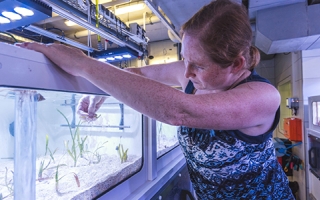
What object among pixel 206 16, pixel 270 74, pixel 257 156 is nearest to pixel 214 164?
pixel 257 156

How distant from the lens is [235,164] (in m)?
0.69

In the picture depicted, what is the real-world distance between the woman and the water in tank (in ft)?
0.26

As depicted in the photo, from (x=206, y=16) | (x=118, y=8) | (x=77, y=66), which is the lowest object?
(x=77, y=66)

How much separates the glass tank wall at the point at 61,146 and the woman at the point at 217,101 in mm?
148

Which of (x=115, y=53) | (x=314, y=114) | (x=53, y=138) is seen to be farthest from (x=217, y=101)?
(x=314, y=114)

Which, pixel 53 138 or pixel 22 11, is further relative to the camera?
pixel 22 11

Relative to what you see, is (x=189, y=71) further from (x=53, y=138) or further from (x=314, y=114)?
(x=314, y=114)

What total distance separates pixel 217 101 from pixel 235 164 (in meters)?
0.32

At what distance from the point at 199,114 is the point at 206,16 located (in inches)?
12.2

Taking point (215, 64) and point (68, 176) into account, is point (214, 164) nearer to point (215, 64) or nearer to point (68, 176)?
point (215, 64)

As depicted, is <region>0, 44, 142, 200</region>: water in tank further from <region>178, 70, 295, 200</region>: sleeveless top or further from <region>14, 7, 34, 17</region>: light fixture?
<region>14, 7, 34, 17</region>: light fixture

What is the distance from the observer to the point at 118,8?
2.75 meters

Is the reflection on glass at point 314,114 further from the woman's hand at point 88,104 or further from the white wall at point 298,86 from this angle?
the woman's hand at point 88,104

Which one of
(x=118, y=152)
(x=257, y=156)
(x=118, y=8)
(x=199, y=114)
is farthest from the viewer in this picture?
(x=118, y=8)
